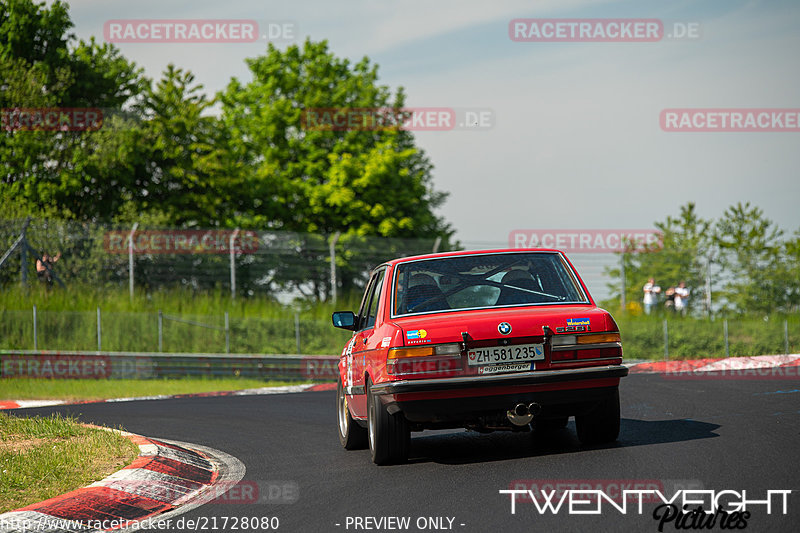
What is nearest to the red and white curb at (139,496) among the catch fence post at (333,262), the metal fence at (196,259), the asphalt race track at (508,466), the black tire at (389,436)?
the asphalt race track at (508,466)

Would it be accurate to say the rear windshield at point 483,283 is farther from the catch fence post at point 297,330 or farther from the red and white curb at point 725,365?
the catch fence post at point 297,330

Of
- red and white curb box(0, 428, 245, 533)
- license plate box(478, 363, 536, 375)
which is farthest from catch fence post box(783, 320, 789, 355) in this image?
red and white curb box(0, 428, 245, 533)

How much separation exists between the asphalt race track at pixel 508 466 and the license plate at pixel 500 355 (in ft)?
2.50

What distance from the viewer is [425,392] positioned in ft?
23.7

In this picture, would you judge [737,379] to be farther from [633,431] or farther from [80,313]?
[80,313]

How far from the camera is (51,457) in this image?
7.98 metres

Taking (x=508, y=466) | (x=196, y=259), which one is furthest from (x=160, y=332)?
(x=508, y=466)

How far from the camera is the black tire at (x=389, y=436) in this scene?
25.0 feet

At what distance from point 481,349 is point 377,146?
3986cm

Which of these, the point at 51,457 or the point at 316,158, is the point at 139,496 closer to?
the point at 51,457

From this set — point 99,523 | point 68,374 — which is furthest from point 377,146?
point 99,523

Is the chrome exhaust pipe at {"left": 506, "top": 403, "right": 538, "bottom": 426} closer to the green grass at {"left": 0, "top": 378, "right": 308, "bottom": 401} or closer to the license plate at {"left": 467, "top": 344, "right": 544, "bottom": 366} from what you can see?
the license plate at {"left": 467, "top": 344, "right": 544, "bottom": 366}

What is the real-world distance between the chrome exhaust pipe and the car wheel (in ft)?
2.14

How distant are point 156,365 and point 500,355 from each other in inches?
677
